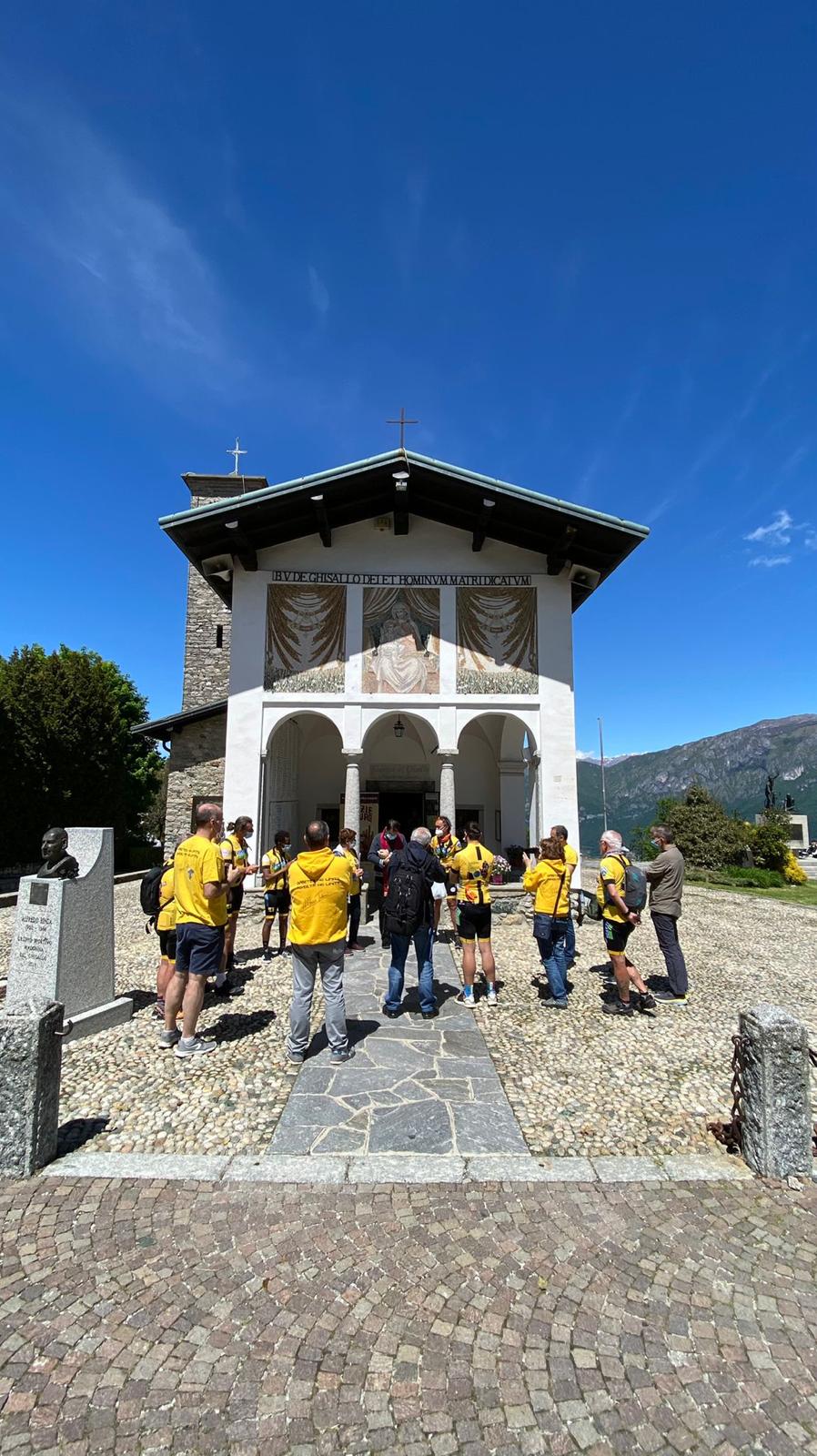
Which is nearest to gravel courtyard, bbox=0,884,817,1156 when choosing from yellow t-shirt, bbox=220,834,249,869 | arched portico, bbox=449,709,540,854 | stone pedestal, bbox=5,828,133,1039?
stone pedestal, bbox=5,828,133,1039

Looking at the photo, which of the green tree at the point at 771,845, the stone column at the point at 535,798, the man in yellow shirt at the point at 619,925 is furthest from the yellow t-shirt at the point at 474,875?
the green tree at the point at 771,845

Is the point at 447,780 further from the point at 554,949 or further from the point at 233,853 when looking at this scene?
the point at 233,853

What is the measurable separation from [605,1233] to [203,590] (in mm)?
23919

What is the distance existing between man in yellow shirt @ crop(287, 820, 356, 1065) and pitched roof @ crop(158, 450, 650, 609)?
971cm

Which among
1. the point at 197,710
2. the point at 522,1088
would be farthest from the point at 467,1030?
the point at 197,710

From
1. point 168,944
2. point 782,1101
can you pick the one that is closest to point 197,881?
point 168,944

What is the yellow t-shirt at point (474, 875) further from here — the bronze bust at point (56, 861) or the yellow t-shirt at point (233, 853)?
the bronze bust at point (56, 861)

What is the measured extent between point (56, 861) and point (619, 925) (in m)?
5.41

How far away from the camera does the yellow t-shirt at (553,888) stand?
618 cm

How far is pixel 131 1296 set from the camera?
2590 mm

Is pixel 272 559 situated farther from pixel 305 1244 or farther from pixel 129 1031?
pixel 305 1244

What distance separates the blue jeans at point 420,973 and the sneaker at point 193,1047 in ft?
5.64

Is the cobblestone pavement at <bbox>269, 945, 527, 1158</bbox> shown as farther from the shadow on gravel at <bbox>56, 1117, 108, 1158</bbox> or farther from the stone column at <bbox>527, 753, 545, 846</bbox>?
the stone column at <bbox>527, 753, 545, 846</bbox>

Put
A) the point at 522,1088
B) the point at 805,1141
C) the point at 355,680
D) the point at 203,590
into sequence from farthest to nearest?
the point at 203,590 < the point at 355,680 < the point at 522,1088 < the point at 805,1141
